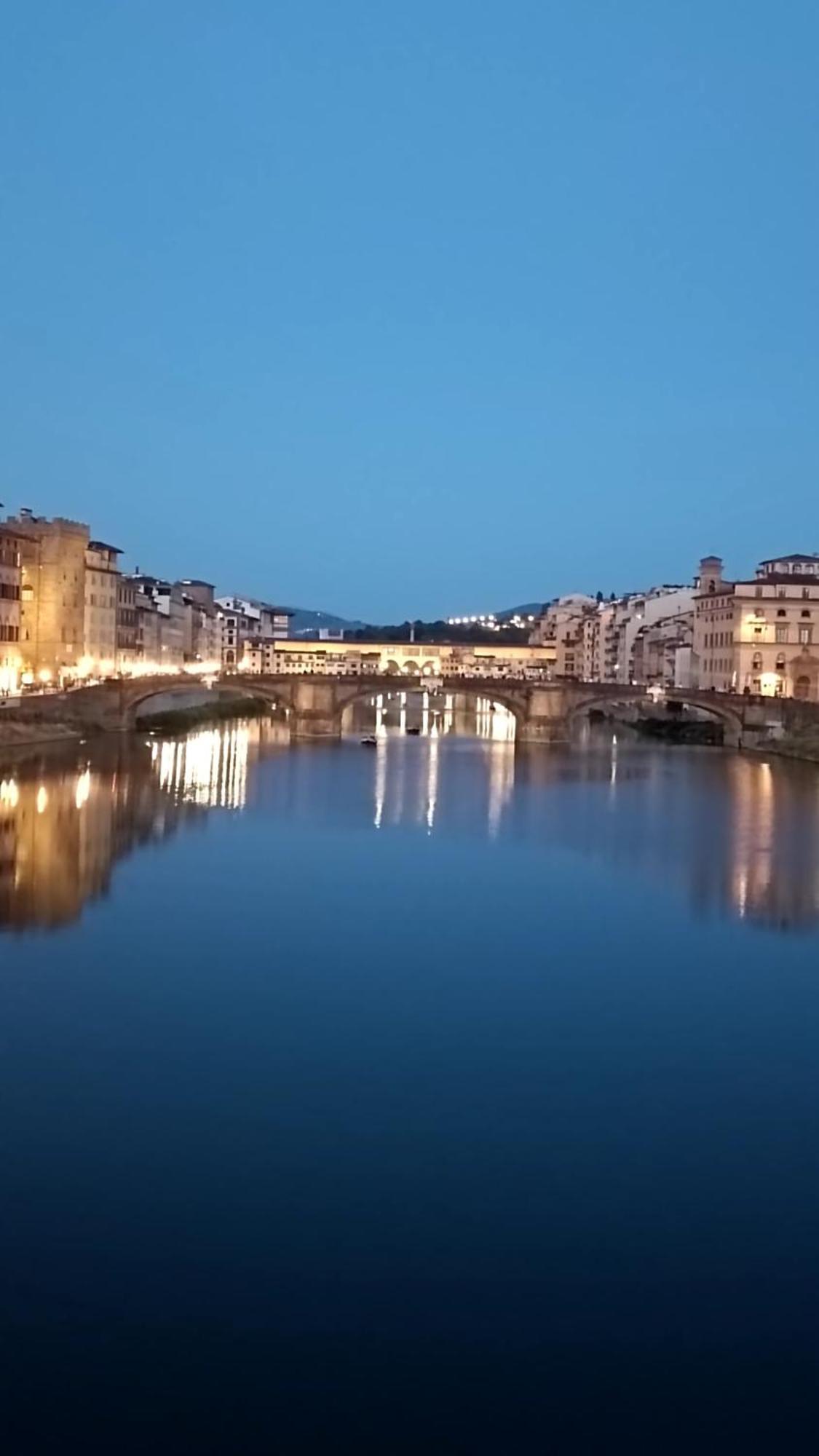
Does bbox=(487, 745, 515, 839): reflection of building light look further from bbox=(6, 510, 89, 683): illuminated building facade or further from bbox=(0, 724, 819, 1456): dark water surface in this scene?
bbox=(6, 510, 89, 683): illuminated building facade

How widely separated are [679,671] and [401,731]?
44.5 ft

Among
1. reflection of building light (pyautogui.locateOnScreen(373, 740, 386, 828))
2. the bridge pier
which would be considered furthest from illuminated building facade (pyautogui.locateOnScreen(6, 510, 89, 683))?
reflection of building light (pyautogui.locateOnScreen(373, 740, 386, 828))

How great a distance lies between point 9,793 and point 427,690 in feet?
66.0

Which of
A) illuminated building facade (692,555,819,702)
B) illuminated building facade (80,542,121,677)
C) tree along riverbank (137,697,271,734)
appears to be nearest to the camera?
tree along riverbank (137,697,271,734)

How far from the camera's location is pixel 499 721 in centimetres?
5894

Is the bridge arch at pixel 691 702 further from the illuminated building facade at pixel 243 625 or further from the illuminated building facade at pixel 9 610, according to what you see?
the illuminated building facade at pixel 243 625

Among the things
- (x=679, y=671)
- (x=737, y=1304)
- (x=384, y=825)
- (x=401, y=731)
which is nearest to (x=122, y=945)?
(x=737, y=1304)

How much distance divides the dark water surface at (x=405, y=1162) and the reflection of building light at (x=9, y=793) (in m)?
5.26

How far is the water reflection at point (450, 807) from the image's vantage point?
17.2 m

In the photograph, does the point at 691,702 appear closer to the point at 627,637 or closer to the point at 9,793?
the point at 9,793

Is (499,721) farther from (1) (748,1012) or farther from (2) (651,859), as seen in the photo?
(1) (748,1012)

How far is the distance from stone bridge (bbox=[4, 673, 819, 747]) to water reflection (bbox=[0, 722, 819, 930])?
1645mm

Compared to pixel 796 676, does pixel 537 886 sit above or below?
below

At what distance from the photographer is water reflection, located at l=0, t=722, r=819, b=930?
56.3 ft
